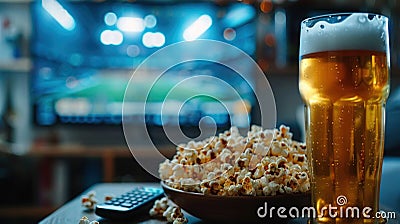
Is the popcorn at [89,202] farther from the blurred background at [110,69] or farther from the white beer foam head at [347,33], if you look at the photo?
the blurred background at [110,69]

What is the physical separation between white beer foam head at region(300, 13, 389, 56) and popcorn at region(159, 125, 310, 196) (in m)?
0.16

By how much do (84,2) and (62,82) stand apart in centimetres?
41

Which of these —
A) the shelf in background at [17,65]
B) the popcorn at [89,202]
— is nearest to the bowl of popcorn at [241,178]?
the popcorn at [89,202]

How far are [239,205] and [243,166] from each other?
0.23 feet

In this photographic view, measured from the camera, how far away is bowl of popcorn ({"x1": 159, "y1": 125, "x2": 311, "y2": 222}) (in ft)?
2.06

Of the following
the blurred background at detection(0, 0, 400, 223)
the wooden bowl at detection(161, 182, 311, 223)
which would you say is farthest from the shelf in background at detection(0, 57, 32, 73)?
the wooden bowl at detection(161, 182, 311, 223)

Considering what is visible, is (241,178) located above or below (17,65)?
below

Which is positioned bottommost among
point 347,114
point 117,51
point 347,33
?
point 347,114

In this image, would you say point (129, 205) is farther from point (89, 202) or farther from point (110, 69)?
point (110, 69)

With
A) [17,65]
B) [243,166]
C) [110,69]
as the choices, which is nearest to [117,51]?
[110,69]

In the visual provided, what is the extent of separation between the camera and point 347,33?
2.04ft

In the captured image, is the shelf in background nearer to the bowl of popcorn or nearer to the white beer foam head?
the bowl of popcorn

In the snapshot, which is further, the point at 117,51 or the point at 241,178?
the point at 117,51

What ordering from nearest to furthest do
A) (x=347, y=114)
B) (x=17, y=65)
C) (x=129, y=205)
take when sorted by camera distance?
(x=347, y=114)
(x=129, y=205)
(x=17, y=65)
